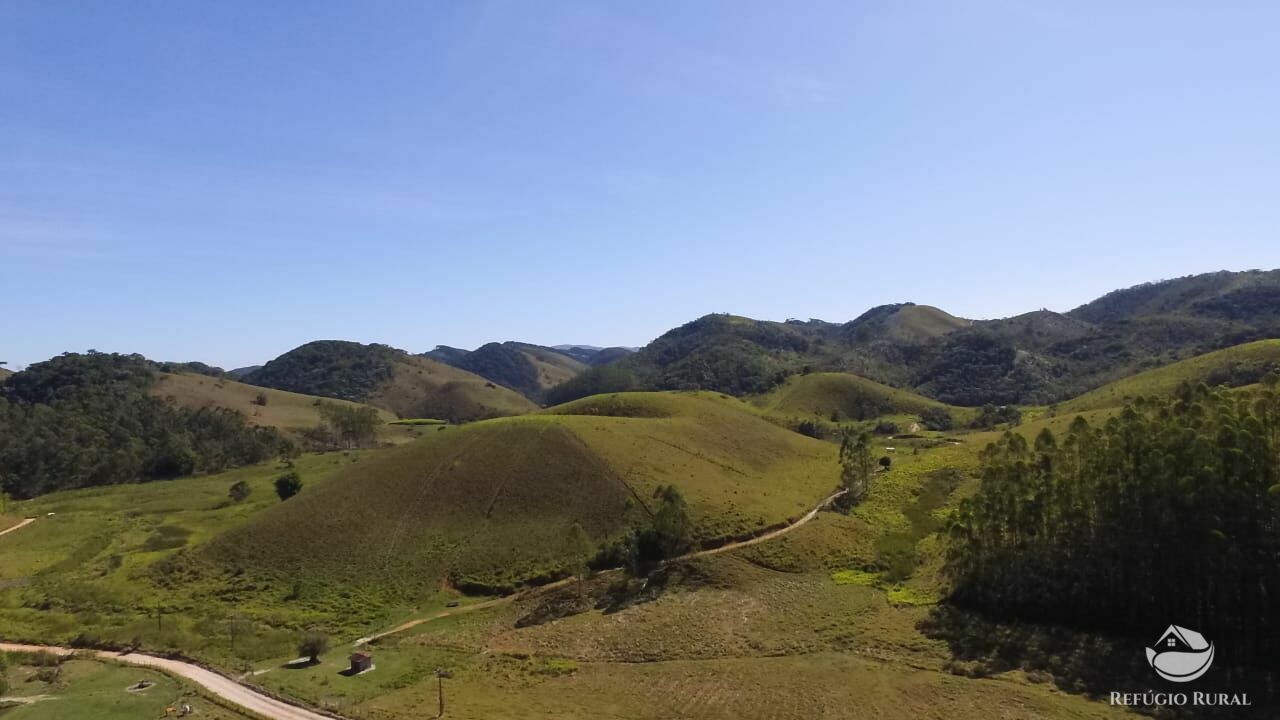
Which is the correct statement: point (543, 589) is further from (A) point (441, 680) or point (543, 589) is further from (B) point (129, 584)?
(B) point (129, 584)

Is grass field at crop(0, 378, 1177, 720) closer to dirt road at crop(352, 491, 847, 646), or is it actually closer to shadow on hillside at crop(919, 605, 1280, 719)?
shadow on hillside at crop(919, 605, 1280, 719)

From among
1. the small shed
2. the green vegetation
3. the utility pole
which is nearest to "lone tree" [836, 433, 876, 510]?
the green vegetation

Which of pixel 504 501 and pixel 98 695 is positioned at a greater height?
pixel 504 501

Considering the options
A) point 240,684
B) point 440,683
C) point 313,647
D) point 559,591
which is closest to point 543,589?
point 559,591

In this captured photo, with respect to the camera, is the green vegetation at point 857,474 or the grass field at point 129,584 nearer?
the grass field at point 129,584

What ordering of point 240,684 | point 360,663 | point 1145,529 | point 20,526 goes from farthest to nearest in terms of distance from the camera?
point 20,526 → point 360,663 → point 1145,529 → point 240,684

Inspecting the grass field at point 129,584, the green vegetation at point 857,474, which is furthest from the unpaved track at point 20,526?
the green vegetation at point 857,474

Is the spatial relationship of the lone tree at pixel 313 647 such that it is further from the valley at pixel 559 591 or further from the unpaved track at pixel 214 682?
the unpaved track at pixel 214 682
